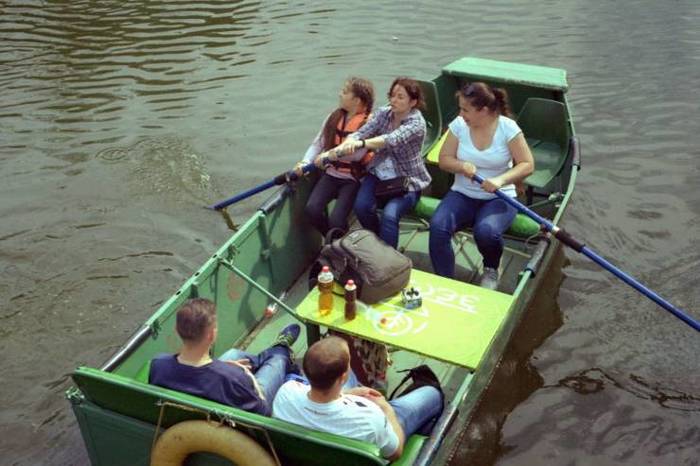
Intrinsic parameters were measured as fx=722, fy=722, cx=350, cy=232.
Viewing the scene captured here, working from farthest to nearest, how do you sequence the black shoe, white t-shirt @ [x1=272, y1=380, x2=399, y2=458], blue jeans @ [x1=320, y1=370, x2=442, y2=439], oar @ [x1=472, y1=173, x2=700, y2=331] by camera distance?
oar @ [x1=472, y1=173, x2=700, y2=331] → the black shoe → blue jeans @ [x1=320, y1=370, x2=442, y2=439] → white t-shirt @ [x1=272, y1=380, x2=399, y2=458]

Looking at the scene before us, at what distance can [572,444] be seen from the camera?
6.34 metres

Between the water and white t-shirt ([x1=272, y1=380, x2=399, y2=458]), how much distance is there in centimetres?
234

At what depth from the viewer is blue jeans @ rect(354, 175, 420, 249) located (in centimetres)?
688

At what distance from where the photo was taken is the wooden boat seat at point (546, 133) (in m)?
8.61

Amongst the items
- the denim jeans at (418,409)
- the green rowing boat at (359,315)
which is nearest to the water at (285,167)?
the green rowing boat at (359,315)

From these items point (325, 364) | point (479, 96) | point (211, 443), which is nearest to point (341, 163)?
point (479, 96)

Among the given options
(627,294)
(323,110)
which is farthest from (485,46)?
(627,294)

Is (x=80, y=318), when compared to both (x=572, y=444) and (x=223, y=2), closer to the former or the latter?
(x=572, y=444)

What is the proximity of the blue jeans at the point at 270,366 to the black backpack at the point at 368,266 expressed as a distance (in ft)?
2.40

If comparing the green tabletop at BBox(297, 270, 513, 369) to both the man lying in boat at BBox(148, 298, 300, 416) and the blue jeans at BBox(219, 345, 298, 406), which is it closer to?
the blue jeans at BBox(219, 345, 298, 406)

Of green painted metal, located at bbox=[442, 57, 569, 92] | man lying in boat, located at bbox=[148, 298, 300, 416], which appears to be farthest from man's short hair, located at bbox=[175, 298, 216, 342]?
green painted metal, located at bbox=[442, 57, 569, 92]

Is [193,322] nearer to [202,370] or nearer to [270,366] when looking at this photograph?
[202,370]

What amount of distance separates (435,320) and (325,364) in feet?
5.15

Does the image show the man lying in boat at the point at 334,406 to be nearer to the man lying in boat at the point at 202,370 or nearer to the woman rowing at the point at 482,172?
the man lying in boat at the point at 202,370
